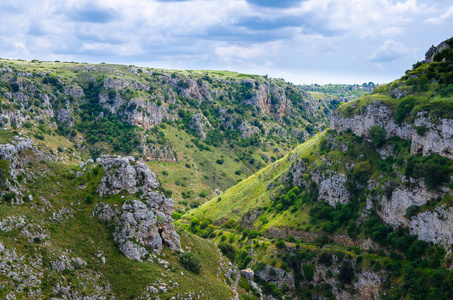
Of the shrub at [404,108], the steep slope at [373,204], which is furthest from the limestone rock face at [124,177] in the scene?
the shrub at [404,108]

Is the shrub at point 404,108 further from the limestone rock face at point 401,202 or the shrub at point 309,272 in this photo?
the shrub at point 309,272

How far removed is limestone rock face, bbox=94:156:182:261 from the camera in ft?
237

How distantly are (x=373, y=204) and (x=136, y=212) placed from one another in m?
85.0

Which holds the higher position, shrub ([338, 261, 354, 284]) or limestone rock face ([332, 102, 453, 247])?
limestone rock face ([332, 102, 453, 247])

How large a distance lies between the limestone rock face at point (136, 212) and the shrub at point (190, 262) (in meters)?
2.82

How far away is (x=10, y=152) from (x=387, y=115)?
118m

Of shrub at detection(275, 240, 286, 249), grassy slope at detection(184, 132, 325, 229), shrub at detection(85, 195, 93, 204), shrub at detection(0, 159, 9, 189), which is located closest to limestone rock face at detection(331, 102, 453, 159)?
grassy slope at detection(184, 132, 325, 229)

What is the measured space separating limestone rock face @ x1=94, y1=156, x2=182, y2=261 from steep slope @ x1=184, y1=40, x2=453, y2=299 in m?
64.5

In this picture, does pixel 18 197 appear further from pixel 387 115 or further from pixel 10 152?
pixel 387 115

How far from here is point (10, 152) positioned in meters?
69.5

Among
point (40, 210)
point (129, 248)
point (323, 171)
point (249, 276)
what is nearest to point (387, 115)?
point (323, 171)

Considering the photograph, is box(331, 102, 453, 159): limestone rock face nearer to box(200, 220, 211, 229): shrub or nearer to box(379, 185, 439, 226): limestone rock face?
box(379, 185, 439, 226): limestone rock face

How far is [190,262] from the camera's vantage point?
78438 mm

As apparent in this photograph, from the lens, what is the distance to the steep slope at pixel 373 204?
4186 inches
